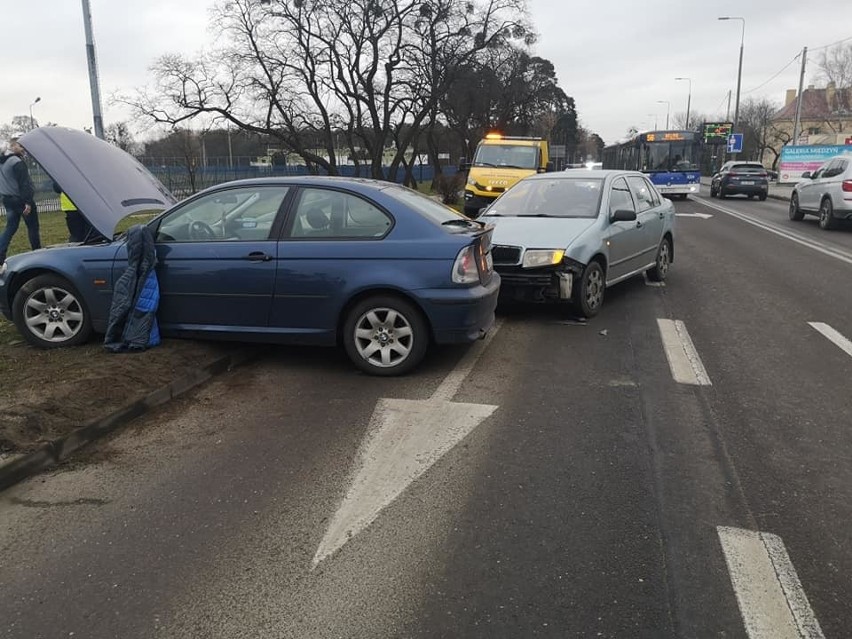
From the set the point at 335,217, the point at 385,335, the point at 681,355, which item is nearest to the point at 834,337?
the point at 681,355

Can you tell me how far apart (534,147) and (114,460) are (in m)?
17.7

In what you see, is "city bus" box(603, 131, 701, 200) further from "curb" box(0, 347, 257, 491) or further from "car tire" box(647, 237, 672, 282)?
"curb" box(0, 347, 257, 491)

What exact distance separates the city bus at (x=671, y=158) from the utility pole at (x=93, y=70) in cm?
2212

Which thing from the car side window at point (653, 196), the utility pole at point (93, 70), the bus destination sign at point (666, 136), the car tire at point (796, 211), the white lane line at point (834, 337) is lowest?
the white lane line at point (834, 337)

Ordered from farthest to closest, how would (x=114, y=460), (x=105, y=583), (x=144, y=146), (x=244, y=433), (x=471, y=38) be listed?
(x=144, y=146) < (x=471, y=38) < (x=244, y=433) < (x=114, y=460) < (x=105, y=583)

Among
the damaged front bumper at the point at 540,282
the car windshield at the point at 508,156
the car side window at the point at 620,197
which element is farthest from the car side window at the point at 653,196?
the car windshield at the point at 508,156

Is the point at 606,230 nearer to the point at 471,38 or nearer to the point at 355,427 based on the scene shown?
the point at 355,427

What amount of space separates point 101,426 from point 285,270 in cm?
184

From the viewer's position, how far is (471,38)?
109 feet

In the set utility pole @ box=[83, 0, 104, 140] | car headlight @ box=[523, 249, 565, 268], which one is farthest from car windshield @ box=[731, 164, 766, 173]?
car headlight @ box=[523, 249, 565, 268]

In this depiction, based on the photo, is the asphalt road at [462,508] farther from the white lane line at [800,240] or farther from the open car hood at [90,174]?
the white lane line at [800,240]

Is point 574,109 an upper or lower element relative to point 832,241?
upper

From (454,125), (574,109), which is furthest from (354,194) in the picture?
(574,109)

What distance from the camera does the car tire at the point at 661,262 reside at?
10141 millimetres
